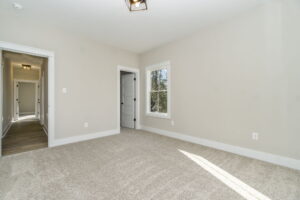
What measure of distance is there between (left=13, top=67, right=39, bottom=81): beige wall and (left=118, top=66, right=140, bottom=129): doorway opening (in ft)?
18.7

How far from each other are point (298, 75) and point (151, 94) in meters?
3.42

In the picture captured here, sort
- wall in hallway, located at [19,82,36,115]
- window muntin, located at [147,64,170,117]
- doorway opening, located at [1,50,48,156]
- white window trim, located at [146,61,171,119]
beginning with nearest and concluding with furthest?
doorway opening, located at [1,50,48,156] → white window trim, located at [146,61,171,119] → window muntin, located at [147,64,170,117] → wall in hallway, located at [19,82,36,115]

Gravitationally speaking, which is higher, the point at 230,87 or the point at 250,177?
the point at 230,87

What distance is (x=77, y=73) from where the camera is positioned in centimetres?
351

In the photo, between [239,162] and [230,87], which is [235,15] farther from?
[239,162]

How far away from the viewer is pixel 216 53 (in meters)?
2.98

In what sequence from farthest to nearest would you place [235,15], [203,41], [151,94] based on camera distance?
[151,94] → [203,41] → [235,15]

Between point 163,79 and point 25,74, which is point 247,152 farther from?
point 25,74

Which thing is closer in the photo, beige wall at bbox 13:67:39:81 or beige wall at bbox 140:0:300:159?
beige wall at bbox 140:0:300:159

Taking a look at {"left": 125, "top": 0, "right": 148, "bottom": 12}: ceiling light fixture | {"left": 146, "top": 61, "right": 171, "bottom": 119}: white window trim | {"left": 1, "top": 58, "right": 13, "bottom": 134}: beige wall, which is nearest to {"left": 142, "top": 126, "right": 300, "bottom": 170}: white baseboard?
{"left": 146, "top": 61, "right": 171, "bottom": 119}: white window trim

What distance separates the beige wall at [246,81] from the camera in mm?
2156

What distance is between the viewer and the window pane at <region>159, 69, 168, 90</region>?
4148mm

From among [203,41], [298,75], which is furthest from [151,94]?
[298,75]

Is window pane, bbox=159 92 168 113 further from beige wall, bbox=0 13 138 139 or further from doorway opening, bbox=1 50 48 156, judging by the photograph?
doorway opening, bbox=1 50 48 156
